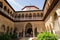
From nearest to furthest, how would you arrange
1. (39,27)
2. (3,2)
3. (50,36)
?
(50,36)
(3,2)
(39,27)

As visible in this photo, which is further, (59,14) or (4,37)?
(4,37)

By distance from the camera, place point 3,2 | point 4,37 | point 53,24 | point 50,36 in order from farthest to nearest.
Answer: point 3,2, point 53,24, point 4,37, point 50,36

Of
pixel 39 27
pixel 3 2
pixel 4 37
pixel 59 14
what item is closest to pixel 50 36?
pixel 59 14

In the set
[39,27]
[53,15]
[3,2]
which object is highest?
[3,2]

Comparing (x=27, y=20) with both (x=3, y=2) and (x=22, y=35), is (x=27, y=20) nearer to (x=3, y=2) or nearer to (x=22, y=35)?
(x=22, y=35)

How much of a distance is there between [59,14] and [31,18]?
15.1m

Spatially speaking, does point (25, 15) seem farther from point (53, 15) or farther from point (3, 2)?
point (53, 15)

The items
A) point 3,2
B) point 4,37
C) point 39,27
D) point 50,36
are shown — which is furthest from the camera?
point 39,27

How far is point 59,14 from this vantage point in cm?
1336

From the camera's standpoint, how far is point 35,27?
1093 inches

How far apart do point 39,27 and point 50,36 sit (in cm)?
1556

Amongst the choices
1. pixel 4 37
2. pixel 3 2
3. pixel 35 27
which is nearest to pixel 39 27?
pixel 35 27

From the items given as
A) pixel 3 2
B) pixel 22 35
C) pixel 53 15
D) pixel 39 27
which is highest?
pixel 3 2

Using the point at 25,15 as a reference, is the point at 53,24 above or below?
below
